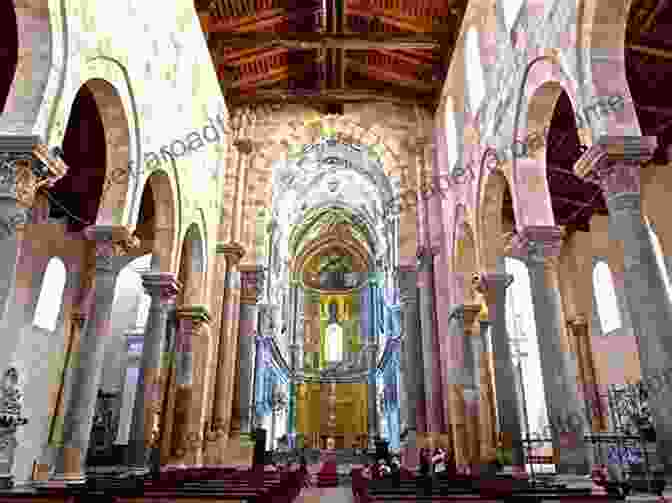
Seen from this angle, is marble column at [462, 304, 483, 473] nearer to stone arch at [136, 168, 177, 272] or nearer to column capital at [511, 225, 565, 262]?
column capital at [511, 225, 565, 262]

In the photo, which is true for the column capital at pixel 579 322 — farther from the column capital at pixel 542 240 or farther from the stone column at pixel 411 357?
the column capital at pixel 542 240

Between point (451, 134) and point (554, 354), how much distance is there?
968cm

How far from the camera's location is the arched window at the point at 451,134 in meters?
17.1

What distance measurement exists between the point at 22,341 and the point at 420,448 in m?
11.6

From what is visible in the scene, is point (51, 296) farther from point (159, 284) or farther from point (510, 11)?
point (510, 11)

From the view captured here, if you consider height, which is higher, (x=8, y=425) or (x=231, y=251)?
(x=231, y=251)

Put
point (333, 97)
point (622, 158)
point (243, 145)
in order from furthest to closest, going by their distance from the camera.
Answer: point (333, 97)
point (243, 145)
point (622, 158)

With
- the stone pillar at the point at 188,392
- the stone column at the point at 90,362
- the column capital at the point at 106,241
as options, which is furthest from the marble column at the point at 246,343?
the column capital at the point at 106,241

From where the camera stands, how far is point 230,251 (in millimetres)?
17359

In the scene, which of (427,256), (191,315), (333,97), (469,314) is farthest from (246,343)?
(333,97)

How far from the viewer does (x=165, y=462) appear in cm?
1438

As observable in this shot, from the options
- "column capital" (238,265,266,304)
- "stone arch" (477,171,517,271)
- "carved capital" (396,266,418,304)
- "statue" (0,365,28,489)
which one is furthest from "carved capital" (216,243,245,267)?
"stone arch" (477,171,517,271)

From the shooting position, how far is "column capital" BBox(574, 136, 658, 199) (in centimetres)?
739

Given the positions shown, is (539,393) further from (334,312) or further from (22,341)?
(334,312)
